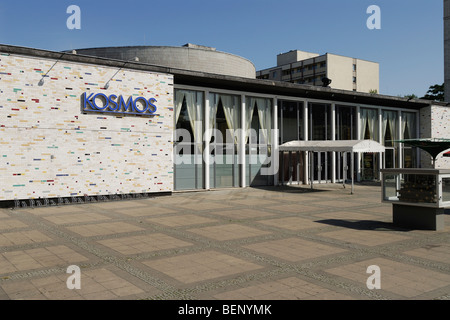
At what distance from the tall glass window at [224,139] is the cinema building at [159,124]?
2.0 inches

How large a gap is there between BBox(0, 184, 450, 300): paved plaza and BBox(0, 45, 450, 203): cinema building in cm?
226

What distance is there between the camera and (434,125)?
27.2 metres

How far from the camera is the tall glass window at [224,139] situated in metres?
18.6

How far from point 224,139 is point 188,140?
198 centimetres

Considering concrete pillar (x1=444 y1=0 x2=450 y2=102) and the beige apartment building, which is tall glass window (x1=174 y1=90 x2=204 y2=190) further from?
the beige apartment building

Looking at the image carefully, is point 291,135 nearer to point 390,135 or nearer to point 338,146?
point 338,146

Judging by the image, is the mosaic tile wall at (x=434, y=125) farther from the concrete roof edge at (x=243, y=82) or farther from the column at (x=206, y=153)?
the column at (x=206, y=153)

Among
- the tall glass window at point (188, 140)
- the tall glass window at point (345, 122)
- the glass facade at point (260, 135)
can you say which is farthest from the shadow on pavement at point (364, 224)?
the tall glass window at point (345, 122)

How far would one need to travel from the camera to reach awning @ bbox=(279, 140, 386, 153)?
17.7m

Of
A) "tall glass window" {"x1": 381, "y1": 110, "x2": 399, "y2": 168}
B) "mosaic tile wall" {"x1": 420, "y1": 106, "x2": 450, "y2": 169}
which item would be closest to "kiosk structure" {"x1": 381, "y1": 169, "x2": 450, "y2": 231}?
"tall glass window" {"x1": 381, "y1": 110, "x2": 399, "y2": 168}

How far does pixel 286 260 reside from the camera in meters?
6.47

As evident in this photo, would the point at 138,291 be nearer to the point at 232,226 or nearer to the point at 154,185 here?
the point at 232,226

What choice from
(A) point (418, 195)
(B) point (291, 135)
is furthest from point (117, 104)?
(A) point (418, 195)

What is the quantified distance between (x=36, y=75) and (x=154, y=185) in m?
5.69
